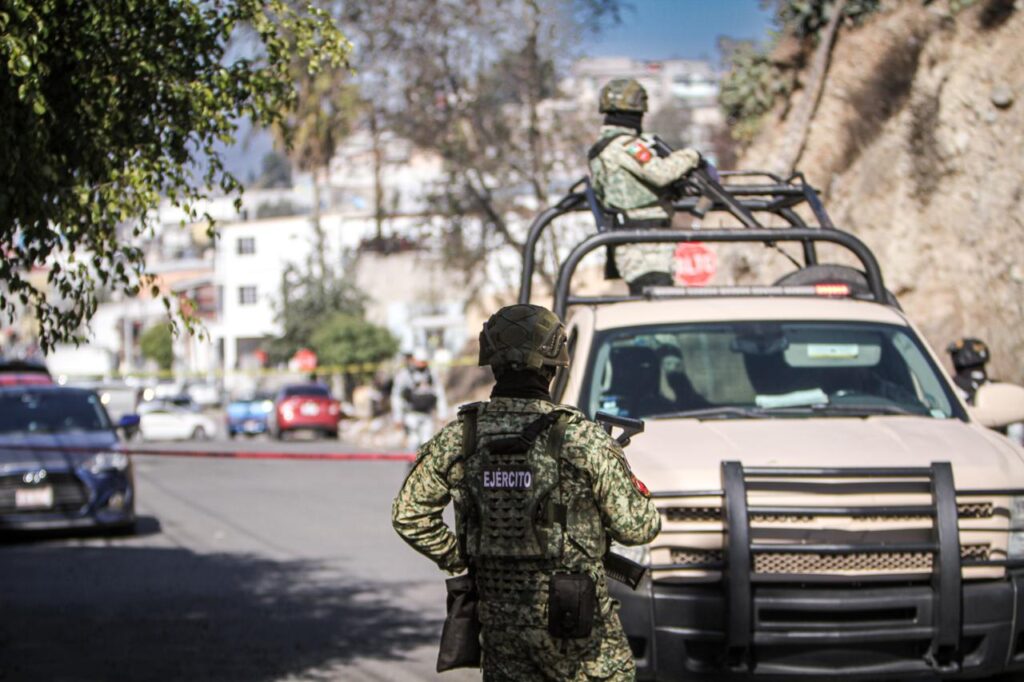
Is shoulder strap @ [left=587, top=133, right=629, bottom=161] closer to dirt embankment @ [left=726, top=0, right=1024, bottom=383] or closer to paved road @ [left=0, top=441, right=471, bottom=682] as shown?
paved road @ [left=0, top=441, right=471, bottom=682]

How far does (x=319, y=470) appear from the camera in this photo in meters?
24.1

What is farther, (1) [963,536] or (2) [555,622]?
(1) [963,536]

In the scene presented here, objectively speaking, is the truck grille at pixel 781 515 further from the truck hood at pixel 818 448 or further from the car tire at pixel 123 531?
the car tire at pixel 123 531

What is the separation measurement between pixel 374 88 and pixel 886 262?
1312cm

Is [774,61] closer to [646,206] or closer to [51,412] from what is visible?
[51,412]

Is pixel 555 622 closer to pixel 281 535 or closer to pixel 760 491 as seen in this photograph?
pixel 760 491

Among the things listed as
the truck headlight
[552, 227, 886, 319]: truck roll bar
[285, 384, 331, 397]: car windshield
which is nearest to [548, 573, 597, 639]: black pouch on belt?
the truck headlight

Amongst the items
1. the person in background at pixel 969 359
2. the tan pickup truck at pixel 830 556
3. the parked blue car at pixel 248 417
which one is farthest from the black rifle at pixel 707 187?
the parked blue car at pixel 248 417

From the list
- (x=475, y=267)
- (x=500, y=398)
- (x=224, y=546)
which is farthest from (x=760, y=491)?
(x=475, y=267)

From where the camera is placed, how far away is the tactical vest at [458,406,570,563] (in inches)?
166

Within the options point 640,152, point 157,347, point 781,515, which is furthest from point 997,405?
Answer: point 157,347

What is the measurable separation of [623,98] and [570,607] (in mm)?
5034

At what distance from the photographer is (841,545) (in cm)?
562

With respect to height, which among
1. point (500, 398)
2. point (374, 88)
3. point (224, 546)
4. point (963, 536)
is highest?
point (374, 88)
